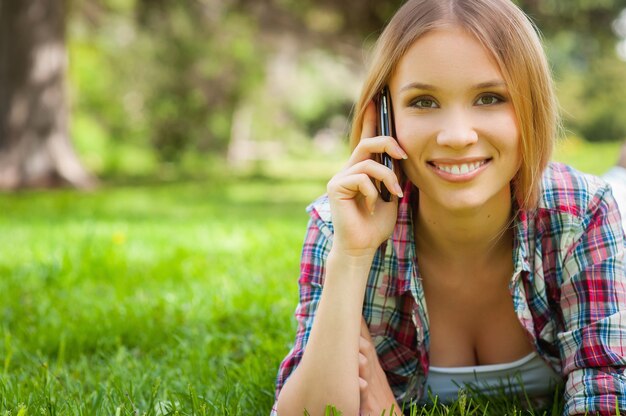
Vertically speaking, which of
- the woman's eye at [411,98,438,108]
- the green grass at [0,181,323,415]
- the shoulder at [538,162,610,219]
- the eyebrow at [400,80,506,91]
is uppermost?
the eyebrow at [400,80,506,91]

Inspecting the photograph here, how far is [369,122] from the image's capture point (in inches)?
82.0

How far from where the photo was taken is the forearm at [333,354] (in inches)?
73.2

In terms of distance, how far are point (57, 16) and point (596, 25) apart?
7.93 meters

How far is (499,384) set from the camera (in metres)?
2.17

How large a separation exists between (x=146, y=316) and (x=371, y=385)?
1.50m

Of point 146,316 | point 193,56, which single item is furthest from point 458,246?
point 193,56

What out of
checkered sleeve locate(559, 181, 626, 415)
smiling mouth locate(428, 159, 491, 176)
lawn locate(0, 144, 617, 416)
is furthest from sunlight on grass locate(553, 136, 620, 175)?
smiling mouth locate(428, 159, 491, 176)

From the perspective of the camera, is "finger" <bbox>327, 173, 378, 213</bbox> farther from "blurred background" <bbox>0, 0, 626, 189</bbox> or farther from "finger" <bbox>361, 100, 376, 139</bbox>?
"blurred background" <bbox>0, 0, 626, 189</bbox>

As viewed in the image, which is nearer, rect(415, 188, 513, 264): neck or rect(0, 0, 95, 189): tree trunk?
rect(415, 188, 513, 264): neck

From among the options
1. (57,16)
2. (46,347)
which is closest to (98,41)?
(57,16)

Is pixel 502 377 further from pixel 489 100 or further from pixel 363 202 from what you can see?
pixel 489 100

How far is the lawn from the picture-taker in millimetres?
2191

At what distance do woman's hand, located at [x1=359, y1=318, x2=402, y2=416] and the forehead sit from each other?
0.74 m

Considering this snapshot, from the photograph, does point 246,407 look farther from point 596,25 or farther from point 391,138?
point 596,25
